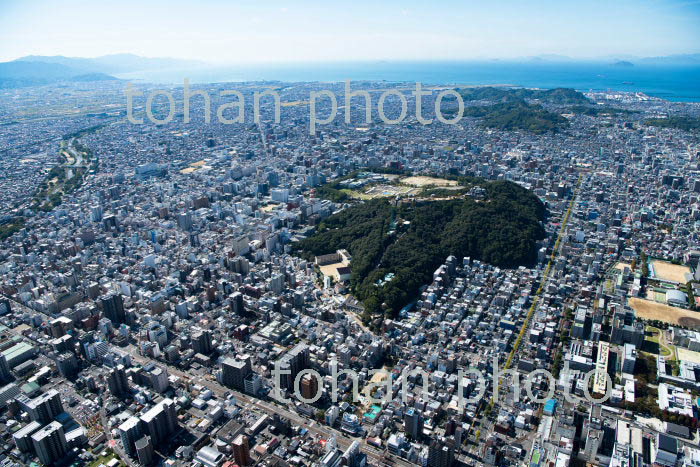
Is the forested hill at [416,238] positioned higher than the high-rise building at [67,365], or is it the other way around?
the forested hill at [416,238]

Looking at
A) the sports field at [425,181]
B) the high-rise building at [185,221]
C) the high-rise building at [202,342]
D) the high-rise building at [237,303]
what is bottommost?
the high-rise building at [202,342]

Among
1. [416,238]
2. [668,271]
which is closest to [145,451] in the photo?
[416,238]

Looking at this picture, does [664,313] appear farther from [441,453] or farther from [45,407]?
[45,407]

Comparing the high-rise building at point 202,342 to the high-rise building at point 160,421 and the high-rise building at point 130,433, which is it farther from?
the high-rise building at point 130,433

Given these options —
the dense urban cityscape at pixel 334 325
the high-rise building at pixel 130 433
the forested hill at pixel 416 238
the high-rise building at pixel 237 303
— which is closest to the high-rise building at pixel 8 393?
the dense urban cityscape at pixel 334 325

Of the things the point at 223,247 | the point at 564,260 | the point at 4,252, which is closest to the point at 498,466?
the point at 564,260

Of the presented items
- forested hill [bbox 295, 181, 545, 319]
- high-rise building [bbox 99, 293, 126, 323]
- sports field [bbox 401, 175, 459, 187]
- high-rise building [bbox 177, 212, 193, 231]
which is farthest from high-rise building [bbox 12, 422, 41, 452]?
sports field [bbox 401, 175, 459, 187]

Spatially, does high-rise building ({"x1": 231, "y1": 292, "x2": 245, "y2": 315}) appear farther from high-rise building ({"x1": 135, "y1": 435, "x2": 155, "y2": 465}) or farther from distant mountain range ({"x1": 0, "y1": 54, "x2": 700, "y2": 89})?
distant mountain range ({"x1": 0, "y1": 54, "x2": 700, "y2": 89})
